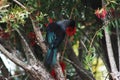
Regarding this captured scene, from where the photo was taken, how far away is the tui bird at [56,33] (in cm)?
180

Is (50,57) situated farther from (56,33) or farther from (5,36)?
(5,36)

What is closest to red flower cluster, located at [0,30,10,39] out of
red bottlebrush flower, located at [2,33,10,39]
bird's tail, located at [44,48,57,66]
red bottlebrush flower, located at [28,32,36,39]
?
red bottlebrush flower, located at [2,33,10,39]

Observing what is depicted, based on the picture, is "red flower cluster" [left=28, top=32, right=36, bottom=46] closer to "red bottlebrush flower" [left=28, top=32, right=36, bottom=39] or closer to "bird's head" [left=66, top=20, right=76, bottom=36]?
"red bottlebrush flower" [left=28, top=32, right=36, bottom=39]

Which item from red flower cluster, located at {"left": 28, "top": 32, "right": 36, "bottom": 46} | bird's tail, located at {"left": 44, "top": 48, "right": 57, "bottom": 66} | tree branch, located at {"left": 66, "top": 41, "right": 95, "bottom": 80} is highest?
red flower cluster, located at {"left": 28, "top": 32, "right": 36, "bottom": 46}

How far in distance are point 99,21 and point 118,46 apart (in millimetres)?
221

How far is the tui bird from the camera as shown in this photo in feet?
5.90

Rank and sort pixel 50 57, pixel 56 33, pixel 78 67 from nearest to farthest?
pixel 50 57
pixel 56 33
pixel 78 67

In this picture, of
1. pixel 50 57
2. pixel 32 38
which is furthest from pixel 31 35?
pixel 50 57

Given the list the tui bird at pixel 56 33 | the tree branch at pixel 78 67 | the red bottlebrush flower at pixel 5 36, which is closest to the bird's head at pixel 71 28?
the tui bird at pixel 56 33

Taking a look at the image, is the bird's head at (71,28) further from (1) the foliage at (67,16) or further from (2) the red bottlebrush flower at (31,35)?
(2) the red bottlebrush flower at (31,35)

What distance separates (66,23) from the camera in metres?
1.87

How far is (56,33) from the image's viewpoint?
1886mm

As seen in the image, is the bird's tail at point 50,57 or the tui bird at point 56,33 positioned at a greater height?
the tui bird at point 56,33

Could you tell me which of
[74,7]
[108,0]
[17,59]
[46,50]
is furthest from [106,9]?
[17,59]
